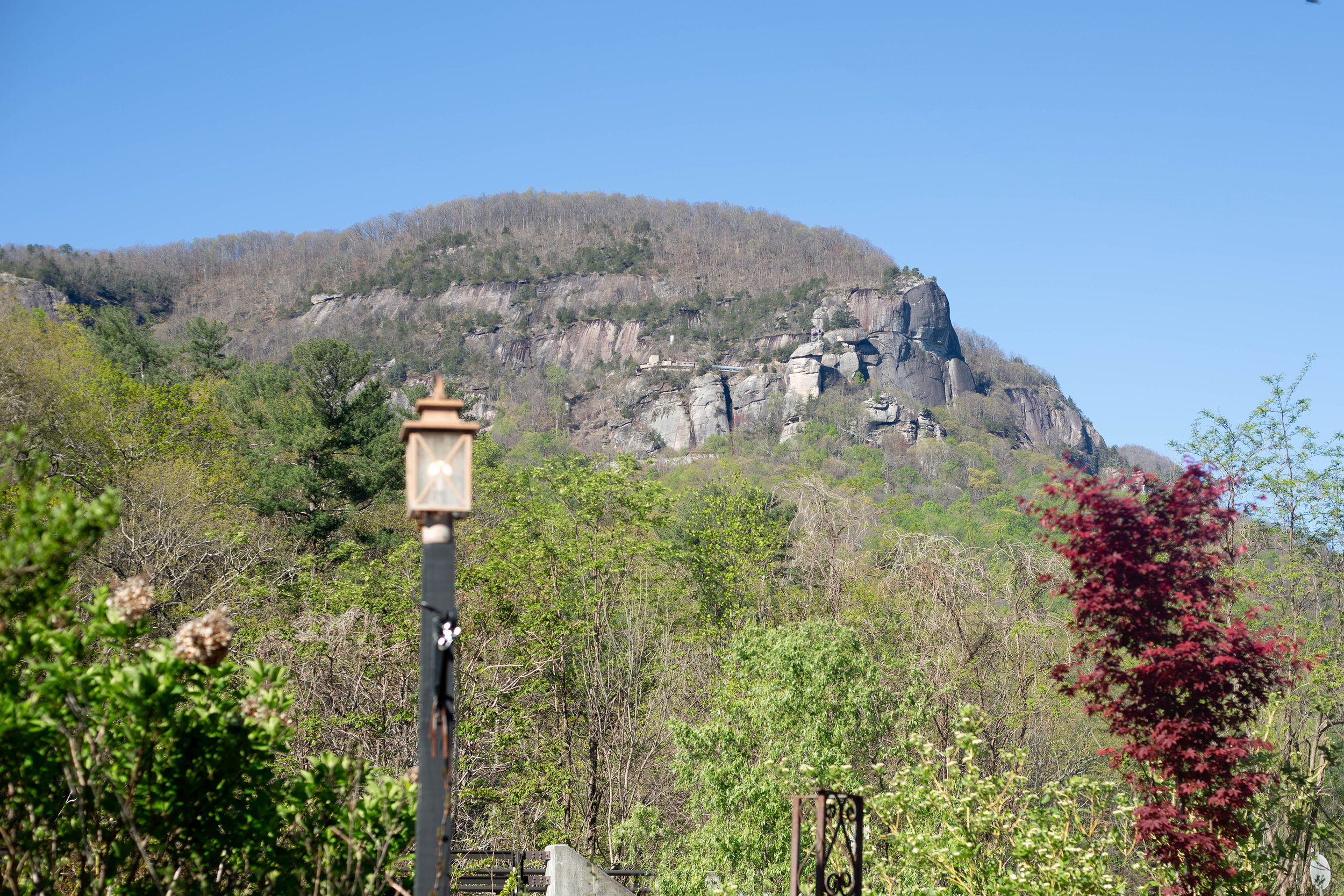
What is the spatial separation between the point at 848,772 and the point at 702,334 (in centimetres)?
10455

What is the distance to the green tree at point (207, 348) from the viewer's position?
31859 mm

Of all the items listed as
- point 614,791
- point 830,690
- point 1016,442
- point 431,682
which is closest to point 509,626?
point 614,791

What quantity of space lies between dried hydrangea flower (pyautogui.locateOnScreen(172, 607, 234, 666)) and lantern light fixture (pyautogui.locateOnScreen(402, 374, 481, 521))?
96 centimetres

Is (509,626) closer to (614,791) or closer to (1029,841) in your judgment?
(614,791)

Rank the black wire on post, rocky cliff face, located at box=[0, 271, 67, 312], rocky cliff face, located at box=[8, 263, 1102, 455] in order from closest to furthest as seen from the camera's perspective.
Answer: the black wire on post, rocky cliff face, located at box=[0, 271, 67, 312], rocky cliff face, located at box=[8, 263, 1102, 455]

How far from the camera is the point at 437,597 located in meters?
3.18

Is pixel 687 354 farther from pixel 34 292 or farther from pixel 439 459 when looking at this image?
pixel 439 459

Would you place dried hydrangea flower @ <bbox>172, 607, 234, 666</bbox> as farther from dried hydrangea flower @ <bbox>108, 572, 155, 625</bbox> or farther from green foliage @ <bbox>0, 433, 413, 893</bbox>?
dried hydrangea flower @ <bbox>108, 572, 155, 625</bbox>

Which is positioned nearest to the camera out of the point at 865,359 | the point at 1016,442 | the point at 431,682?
the point at 431,682

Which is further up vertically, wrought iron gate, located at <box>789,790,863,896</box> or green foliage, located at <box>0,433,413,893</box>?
green foliage, located at <box>0,433,413,893</box>

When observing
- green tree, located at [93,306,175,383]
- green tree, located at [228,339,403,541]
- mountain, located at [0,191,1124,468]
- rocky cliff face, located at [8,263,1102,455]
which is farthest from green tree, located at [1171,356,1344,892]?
rocky cliff face, located at [8,263,1102,455]

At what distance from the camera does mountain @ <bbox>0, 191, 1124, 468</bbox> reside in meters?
95.3

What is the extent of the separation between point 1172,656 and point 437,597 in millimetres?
5875

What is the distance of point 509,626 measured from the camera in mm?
14414
